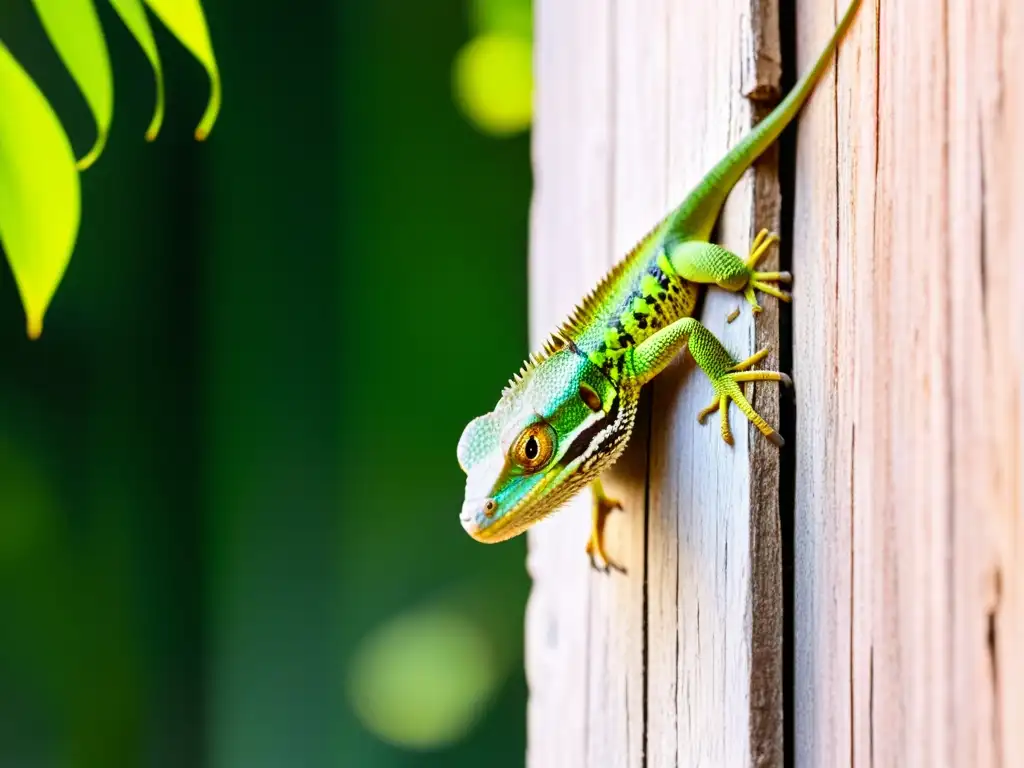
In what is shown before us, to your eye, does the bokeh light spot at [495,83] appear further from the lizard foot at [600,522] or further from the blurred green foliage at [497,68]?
the lizard foot at [600,522]

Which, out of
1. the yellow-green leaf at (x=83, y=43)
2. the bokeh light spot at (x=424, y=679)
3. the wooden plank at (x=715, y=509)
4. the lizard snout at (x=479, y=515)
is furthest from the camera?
the bokeh light spot at (x=424, y=679)

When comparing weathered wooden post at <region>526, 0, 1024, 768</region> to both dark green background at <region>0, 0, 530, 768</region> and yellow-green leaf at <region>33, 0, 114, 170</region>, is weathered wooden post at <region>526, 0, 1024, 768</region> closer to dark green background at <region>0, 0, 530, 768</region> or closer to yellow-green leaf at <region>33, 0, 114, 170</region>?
yellow-green leaf at <region>33, 0, 114, 170</region>

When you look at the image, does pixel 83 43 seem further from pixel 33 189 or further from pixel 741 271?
pixel 741 271

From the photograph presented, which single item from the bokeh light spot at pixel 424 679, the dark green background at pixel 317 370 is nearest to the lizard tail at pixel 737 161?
the dark green background at pixel 317 370

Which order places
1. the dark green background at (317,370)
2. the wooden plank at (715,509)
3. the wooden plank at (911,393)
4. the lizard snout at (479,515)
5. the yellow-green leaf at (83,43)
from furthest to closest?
the dark green background at (317,370), the yellow-green leaf at (83,43), the lizard snout at (479,515), the wooden plank at (715,509), the wooden plank at (911,393)

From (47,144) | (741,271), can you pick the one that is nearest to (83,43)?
(47,144)

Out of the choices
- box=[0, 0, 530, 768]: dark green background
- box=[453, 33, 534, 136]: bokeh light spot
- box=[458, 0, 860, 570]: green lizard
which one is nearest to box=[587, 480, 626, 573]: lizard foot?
box=[458, 0, 860, 570]: green lizard
